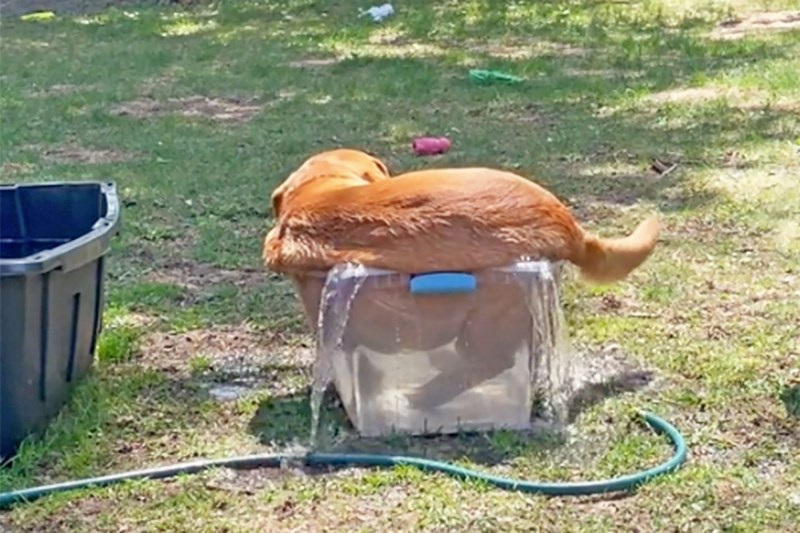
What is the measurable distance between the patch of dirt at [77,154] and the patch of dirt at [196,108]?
2.78 feet

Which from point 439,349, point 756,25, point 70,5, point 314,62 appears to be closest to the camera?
point 439,349

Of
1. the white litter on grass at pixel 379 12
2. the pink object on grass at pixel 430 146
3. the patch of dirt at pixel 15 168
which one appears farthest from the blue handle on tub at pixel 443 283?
the white litter on grass at pixel 379 12

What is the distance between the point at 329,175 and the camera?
3555 mm

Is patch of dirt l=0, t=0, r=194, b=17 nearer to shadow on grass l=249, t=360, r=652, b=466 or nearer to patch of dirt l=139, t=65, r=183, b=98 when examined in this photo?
patch of dirt l=139, t=65, r=183, b=98

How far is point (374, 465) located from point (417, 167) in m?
3.30

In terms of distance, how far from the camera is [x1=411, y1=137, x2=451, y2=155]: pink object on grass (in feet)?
21.7

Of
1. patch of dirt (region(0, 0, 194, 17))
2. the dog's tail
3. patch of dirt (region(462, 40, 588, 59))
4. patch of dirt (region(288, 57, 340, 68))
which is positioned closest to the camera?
the dog's tail

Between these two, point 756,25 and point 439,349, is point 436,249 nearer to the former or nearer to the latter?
point 439,349

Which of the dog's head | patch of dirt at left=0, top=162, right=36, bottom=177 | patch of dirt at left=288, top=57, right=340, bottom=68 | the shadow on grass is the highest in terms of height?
the dog's head

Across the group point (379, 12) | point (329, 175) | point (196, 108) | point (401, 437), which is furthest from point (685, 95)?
point (401, 437)

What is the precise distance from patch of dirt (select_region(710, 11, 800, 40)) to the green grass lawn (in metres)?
0.05

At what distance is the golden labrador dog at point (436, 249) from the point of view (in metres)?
3.17

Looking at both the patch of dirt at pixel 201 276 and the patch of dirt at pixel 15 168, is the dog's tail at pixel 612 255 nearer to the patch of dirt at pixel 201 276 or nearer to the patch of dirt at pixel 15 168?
the patch of dirt at pixel 201 276

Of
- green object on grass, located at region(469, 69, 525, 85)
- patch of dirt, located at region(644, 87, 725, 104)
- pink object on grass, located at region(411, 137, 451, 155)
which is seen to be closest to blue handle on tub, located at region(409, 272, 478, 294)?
pink object on grass, located at region(411, 137, 451, 155)
